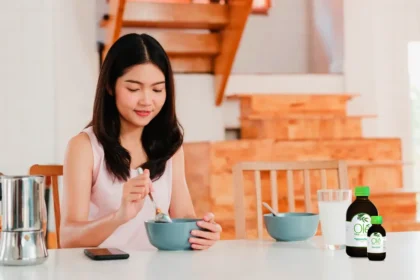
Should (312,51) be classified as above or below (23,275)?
above

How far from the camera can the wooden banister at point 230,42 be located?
14.7 feet

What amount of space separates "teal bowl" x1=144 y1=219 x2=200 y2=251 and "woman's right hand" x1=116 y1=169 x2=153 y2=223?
0.07 m

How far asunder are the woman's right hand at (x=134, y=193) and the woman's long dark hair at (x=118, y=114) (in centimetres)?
33

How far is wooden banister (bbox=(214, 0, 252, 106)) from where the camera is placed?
4484mm

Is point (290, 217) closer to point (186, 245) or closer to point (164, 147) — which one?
point (186, 245)

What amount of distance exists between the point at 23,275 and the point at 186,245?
384 mm

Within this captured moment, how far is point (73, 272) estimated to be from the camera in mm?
1253

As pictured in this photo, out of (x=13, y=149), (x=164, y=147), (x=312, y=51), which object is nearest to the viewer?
(x=164, y=147)

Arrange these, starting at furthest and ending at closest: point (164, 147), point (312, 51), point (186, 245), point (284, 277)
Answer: point (312, 51) → point (164, 147) → point (186, 245) → point (284, 277)

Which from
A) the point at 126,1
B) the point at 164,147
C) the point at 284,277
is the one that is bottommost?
the point at 284,277

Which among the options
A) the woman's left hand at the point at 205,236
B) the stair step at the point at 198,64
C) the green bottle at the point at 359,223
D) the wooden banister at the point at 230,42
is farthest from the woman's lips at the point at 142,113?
the stair step at the point at 198,64

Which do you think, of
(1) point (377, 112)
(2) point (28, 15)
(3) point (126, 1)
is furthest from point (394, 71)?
(2) point (28, 15)

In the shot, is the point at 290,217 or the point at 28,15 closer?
the point at 290,217

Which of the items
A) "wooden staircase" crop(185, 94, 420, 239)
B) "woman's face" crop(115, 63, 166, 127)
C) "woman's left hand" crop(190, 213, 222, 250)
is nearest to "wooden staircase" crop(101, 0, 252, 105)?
"wooden staircase" crop(185, 94, 420, 239)
